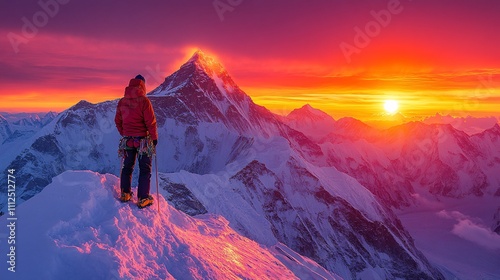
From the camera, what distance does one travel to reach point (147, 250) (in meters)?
10.4

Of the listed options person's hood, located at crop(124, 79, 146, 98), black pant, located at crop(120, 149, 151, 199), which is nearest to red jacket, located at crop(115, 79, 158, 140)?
person's hood, located at crop(124, 79, 146, 98)

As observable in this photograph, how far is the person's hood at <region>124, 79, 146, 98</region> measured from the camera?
Result: 1179 centimetres

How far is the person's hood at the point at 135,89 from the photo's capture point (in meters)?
11.8

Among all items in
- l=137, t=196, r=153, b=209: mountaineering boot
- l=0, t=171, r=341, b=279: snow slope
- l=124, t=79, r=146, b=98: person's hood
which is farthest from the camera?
l=137, t=196, r=153, b=209: mountaineering boot

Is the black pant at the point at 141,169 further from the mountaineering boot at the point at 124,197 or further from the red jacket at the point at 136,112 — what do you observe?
the red jacket at the point at 136,112

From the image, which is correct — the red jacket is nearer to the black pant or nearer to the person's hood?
the person's hood

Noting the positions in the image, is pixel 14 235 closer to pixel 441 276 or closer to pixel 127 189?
pixel 127 189

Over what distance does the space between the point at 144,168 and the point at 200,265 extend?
149 inches

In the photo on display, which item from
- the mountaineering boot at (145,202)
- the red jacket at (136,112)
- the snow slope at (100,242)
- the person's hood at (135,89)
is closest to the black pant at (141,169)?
the mountaineering boot at (145,202)

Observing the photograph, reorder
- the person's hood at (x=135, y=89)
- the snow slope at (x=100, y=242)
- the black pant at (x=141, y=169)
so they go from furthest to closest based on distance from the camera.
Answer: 1. the black pant at (x=141, y=169)
2. the person's hood at (x=135, y=89)
3. the snow slope at (x=100, y=242)

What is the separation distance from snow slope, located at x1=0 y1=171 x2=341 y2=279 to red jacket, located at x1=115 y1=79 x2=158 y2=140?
6.75ft

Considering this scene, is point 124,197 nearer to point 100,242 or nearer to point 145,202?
point 145,202

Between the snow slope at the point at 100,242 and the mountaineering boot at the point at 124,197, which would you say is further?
the mountaineering boot at the point at 124,197

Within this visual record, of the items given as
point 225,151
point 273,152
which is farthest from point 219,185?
point 225,151
